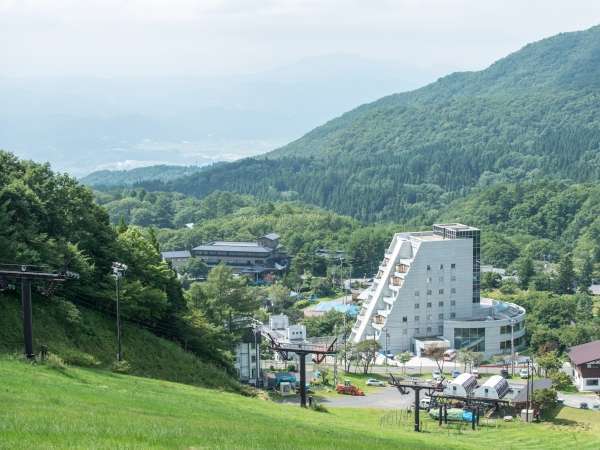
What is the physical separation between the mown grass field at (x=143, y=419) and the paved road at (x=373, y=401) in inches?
400

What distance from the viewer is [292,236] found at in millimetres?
92688

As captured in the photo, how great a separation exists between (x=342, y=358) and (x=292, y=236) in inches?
1792

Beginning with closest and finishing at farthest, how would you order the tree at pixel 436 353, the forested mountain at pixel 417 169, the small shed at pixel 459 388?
the small shed at pixel 459 388 → the tree at pixel 436 353 → the forested mountain at pixel 417 169

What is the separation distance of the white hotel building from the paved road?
12047mm

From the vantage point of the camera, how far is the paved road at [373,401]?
3669 cm

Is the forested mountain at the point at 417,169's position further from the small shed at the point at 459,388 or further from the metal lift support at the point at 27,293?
the metal lift support at the point at 27,293

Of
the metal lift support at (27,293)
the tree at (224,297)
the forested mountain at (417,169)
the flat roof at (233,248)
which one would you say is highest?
the forested mountain at (417,169)

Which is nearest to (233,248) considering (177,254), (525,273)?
(177,254)

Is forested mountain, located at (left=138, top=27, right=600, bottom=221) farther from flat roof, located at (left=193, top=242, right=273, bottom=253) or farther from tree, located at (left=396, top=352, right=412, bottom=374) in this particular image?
tree, located at (left=396, top=352, right=412, bottom=374)

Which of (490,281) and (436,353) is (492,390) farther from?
(490,281)

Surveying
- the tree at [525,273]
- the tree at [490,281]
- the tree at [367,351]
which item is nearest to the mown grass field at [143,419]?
the tree at [367,351]

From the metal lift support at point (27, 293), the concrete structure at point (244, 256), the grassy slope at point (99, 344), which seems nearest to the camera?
the metal lift support at point (27, 293)

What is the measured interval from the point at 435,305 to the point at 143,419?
129 ft

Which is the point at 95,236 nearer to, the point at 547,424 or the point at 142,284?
the point at 142,284
